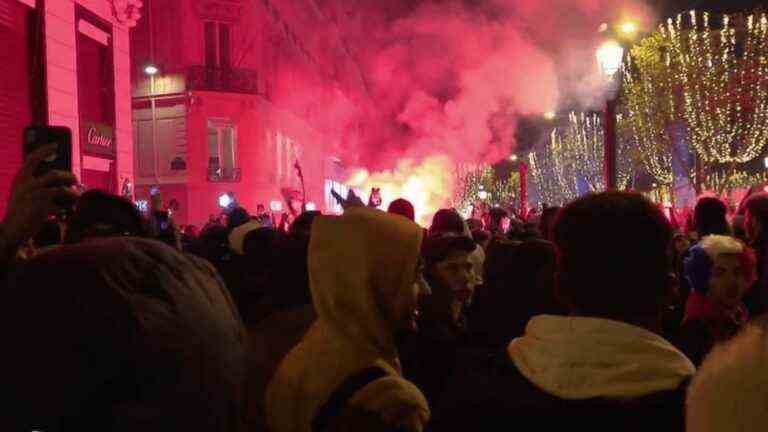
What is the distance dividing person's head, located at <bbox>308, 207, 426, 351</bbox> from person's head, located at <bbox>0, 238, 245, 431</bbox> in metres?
1.10

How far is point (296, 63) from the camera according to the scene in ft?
128

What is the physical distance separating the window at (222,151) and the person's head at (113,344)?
98.8ft

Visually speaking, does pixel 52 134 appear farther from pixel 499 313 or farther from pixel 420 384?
pixel 499 313

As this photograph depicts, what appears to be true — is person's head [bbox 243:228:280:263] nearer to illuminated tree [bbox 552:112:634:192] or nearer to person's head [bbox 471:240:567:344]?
person's head [bbox 471:240:567:344]

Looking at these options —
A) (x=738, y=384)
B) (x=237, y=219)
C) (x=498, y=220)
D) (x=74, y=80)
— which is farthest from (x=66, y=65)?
(x=738, y=384)

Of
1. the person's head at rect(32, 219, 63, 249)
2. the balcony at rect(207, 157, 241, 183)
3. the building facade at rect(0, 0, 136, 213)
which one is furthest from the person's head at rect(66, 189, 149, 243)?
the balcony at rect(207, 157, 241, 183)

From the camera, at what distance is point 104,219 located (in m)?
3.29

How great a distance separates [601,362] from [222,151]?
99.7 ft

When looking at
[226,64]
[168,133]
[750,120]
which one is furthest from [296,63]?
[750,120]

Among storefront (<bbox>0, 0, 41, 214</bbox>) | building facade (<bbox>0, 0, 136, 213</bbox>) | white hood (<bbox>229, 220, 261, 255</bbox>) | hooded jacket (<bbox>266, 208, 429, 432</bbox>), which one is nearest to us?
hooded jacket (<bbox>266, 208, 429, 432</bbox>)

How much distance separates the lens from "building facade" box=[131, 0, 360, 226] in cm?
3050

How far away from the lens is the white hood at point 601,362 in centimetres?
190

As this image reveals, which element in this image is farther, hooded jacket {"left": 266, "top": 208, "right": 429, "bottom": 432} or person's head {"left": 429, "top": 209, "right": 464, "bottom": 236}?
person's head {"left": 429, "top": 209, "right": 464, "bottom": 236}

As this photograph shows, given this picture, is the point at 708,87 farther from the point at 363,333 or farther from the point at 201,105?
the point at 363,333
